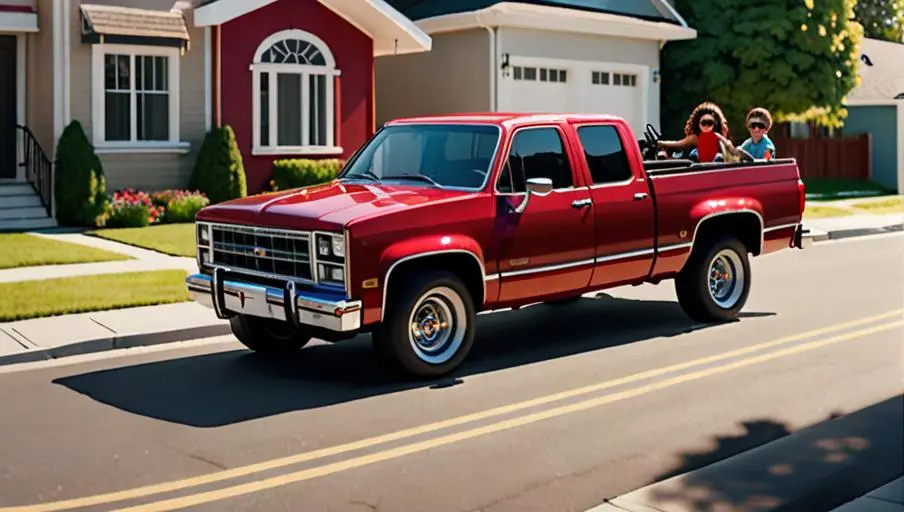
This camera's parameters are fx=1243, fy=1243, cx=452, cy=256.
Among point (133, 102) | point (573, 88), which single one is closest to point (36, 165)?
point (133, 102)

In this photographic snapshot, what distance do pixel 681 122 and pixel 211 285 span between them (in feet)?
84.8

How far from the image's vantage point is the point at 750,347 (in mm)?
10289

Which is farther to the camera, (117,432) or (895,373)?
(895,373)

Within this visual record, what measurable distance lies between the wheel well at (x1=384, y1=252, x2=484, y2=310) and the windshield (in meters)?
0.61

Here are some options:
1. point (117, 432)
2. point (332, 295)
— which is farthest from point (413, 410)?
point (117, 432)

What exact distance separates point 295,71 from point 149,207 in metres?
4.13

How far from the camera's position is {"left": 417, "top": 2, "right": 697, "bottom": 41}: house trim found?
26.2 metres

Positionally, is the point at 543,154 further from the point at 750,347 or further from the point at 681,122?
the point at 681,122

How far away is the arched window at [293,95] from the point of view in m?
23.2

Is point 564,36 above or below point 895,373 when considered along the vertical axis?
above

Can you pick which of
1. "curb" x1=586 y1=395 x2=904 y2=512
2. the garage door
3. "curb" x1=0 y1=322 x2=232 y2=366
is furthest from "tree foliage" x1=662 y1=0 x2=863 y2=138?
"curb" x1=586 y1=395 x2=904 y2=512

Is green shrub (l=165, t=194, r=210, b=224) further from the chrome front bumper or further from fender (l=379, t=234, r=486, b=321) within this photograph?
fender (l=379, t=234, r=486, b=321)

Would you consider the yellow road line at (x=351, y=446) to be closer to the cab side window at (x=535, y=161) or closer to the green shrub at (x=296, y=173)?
the cab side window at (x=535, y=161)

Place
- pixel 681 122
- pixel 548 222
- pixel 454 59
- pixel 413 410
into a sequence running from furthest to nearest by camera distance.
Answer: pixel 681 122, pixel 454 59, pixel 548 222, pixel 413 410
